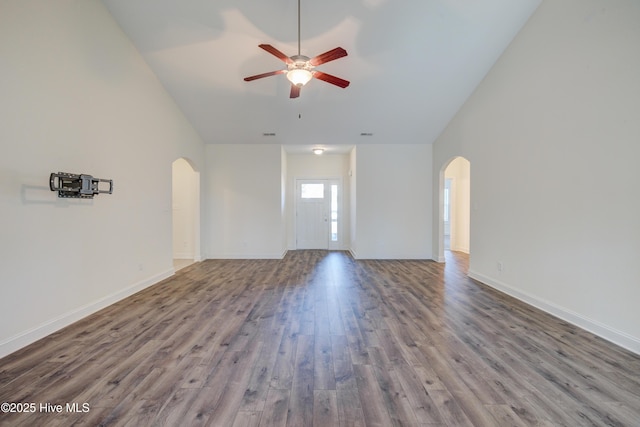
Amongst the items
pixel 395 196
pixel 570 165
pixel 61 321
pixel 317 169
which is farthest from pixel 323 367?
pixel 317 169

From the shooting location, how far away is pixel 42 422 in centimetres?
157

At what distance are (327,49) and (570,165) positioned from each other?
Result: 3.44 meters

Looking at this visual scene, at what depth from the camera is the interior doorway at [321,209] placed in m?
8.11

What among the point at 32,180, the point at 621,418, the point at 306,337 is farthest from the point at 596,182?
the point at 32,180

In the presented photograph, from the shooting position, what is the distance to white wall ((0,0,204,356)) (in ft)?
8.00

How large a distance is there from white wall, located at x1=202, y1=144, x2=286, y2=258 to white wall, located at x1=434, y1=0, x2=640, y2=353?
449 cm

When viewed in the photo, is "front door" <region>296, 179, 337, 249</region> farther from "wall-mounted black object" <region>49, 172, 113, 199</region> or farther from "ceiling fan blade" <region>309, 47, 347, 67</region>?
"wall-mounted black object" <region>49, 172, 113, 199</region>

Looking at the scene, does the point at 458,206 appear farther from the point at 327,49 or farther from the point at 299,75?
the point at 299,75

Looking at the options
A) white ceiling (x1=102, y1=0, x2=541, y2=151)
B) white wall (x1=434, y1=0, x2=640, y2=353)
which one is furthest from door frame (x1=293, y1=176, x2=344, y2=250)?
white wall (x1=434, y1=0, x2=640, y2=353)

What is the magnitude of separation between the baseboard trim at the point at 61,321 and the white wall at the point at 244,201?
2557mm

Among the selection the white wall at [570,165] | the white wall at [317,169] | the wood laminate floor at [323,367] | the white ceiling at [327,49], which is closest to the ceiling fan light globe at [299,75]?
the white ceiling at [327,49]

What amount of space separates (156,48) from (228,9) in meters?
1.38

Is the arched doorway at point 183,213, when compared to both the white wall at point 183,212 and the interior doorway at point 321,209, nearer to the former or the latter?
the white wall at point 183,212

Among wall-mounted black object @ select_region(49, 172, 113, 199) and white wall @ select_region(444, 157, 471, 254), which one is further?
white wall @ select_region(444, 157, 471, 254)
